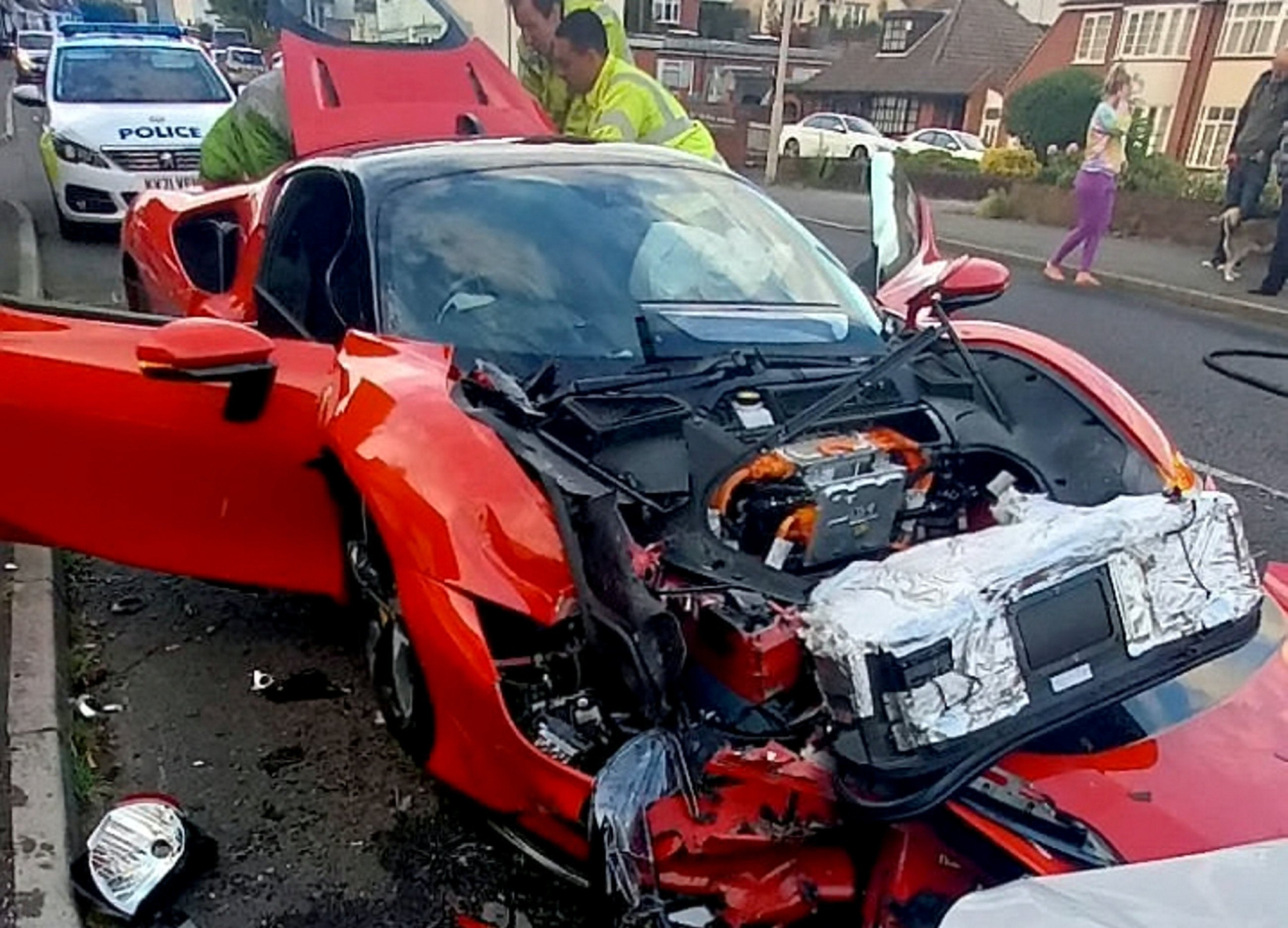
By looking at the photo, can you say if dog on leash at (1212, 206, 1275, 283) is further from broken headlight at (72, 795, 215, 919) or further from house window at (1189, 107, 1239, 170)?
house window at (1189, 107, 1239, 170)

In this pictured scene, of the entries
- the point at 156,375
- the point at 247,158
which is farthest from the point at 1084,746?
the point at 247,158

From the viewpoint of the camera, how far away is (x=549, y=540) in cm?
224

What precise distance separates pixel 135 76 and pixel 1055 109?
75.9 feet

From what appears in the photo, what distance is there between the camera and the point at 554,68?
5.52 meters

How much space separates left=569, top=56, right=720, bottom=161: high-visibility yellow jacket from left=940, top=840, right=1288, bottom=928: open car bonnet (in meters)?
3.89

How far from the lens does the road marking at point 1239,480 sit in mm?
5113

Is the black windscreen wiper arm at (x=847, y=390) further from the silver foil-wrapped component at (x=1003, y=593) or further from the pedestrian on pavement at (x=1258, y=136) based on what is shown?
the pedestrian on pavement at (x=1258, y=136)

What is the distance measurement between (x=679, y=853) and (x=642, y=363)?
131 cm

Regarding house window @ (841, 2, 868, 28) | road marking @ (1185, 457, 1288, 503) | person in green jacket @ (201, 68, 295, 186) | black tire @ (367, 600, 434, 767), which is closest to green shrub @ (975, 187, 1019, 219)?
road marking @ (1185, 457, 1288, 503)

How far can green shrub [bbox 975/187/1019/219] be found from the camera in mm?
16953

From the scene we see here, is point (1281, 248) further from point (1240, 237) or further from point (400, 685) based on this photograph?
point (400, 685)

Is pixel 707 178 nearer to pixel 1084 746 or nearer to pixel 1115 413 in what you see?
pixel 1115 413

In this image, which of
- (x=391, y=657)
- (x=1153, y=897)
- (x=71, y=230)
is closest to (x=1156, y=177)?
(x=71, y=230)

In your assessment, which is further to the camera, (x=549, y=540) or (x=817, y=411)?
(x=817, y=411)
